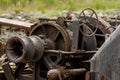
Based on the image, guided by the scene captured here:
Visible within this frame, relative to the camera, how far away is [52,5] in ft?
62.8

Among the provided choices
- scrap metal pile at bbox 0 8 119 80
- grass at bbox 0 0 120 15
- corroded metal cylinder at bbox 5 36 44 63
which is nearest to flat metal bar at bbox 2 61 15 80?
scrap metal pile at bbox 0 8 119 80

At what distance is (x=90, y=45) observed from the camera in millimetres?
6516

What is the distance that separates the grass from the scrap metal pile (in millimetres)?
9942

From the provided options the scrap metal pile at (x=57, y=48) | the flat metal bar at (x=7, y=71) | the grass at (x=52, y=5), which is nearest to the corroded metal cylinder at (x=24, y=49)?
the scrap metal pile at (x=57, y=48)

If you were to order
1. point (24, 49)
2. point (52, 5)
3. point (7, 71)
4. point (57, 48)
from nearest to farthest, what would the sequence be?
1. point (24, 49)
2. point (57, 48)
3. point (7, 71)
4. point (52, 5)

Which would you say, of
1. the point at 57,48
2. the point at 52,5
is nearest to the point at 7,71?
the point at 57,48

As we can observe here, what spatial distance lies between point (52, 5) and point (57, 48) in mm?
12821

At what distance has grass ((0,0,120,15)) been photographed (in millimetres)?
17344

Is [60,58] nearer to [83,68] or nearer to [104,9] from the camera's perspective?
[83,68]

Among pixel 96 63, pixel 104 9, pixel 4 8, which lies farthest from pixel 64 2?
pixel 96 63

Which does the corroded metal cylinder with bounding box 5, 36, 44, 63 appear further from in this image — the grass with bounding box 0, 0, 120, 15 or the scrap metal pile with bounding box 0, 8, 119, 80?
the grass with bounding box 0, 0, 120, 15

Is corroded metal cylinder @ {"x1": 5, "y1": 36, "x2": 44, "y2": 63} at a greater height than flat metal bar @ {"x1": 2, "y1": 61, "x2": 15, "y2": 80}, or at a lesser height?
greater

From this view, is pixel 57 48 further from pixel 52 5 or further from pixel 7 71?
pixel 52 5

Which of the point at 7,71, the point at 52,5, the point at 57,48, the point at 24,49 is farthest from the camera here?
the point at 52,5
